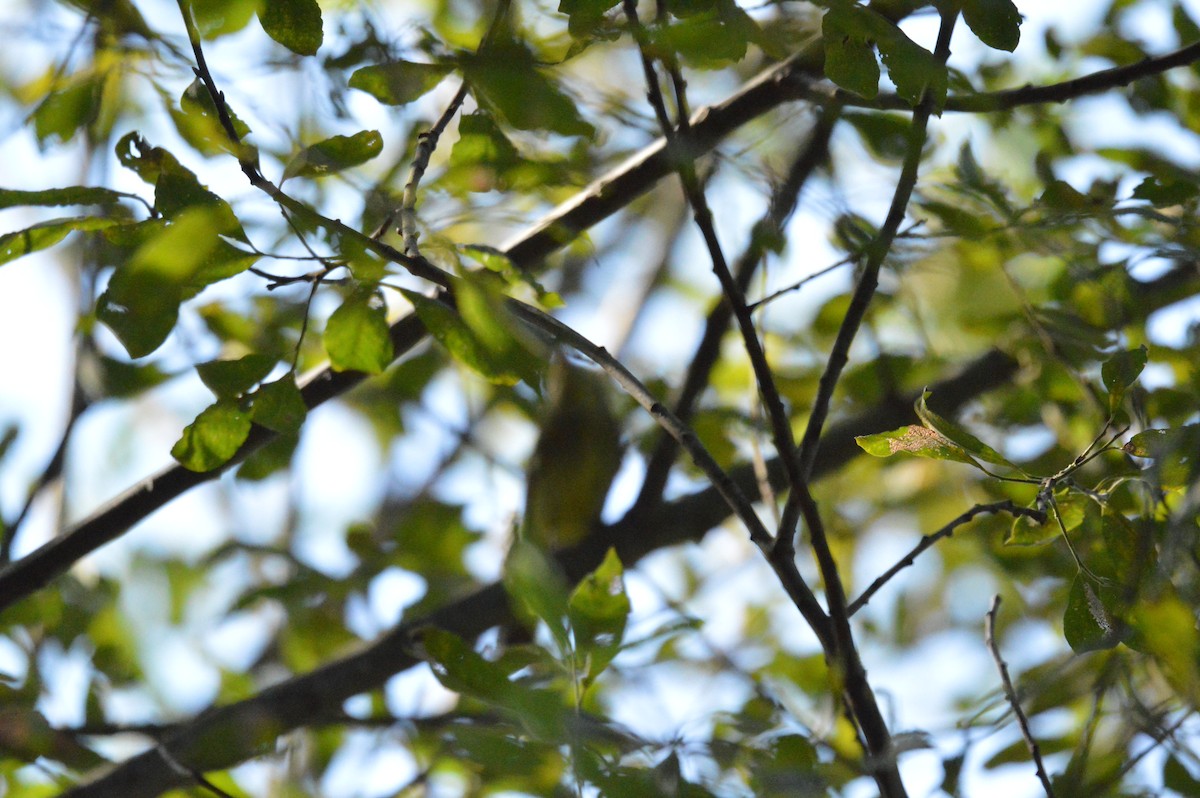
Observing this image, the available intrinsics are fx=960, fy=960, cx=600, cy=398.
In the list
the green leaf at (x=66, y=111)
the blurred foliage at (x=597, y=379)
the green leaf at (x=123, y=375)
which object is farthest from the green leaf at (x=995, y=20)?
the green leaf at (x=123, y=375)

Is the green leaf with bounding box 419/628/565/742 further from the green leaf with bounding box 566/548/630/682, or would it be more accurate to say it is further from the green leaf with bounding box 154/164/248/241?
the green leaf with bounding box 154/164/248/241

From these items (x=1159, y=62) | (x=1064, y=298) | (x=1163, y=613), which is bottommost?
(x=1163, y=613)

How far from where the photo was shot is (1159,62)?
1.68 ft

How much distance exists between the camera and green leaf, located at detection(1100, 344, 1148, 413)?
0.45m

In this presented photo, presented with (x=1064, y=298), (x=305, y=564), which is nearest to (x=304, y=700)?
(x=305, y=564)

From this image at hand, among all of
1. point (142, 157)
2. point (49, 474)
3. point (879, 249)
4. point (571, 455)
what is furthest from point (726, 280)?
point (49, 474)

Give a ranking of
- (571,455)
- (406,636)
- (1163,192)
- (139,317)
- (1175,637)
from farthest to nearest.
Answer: (571,455) → (406,636) → (1163,192) → (139,317) → (1175,637)

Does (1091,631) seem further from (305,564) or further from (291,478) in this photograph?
(291,478)

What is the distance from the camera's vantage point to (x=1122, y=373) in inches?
17.8

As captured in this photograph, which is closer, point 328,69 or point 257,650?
point 328,69

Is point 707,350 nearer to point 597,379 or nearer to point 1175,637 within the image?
point 597,379

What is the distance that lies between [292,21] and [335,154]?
0.20ft

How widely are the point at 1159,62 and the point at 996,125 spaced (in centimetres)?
29

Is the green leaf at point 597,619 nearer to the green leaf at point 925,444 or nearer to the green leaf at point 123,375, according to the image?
the green leaf at point 925,444
